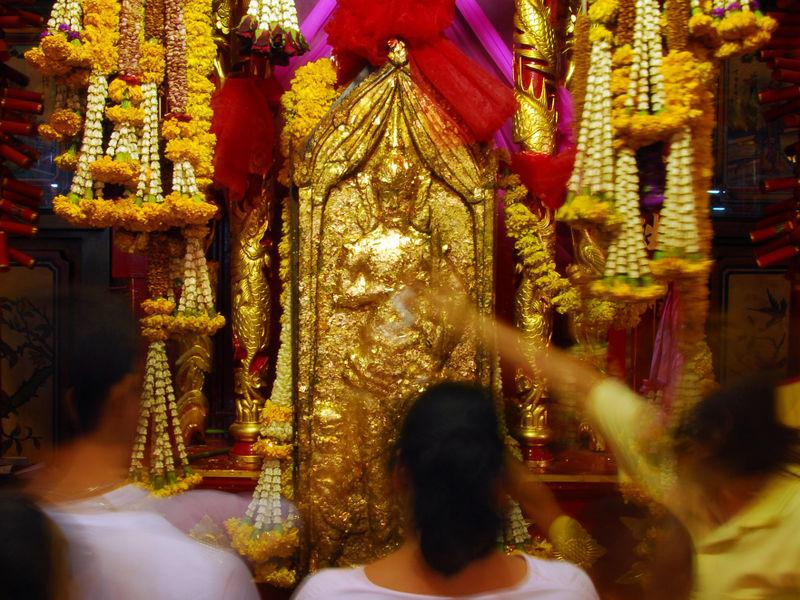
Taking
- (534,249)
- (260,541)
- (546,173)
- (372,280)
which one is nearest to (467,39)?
(546,173)

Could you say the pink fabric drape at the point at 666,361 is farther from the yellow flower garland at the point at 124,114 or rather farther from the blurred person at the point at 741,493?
the yellow flower garland at the point at 124,114

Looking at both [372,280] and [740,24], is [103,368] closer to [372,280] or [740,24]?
[372,280]

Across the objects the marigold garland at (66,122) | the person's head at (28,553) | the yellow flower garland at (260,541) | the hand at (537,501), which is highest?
the marigold garland at (66,122)

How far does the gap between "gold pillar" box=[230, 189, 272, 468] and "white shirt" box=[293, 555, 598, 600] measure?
229 centimetres

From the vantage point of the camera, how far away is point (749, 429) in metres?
1.82

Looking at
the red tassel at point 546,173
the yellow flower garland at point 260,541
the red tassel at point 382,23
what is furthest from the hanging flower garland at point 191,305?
the red tassel at point 546,173

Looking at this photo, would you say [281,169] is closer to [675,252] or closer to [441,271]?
[441,271]

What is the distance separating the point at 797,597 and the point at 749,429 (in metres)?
0.33

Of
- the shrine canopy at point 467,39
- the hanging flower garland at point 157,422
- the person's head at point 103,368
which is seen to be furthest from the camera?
the shrine canopy at point 467,39

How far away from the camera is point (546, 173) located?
3633 mm

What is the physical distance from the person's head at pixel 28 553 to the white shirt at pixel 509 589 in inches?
16.2

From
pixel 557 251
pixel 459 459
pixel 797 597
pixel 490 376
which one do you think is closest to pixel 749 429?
pixel 797 597

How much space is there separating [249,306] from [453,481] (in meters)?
2.51

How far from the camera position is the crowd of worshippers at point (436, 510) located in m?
1.43
